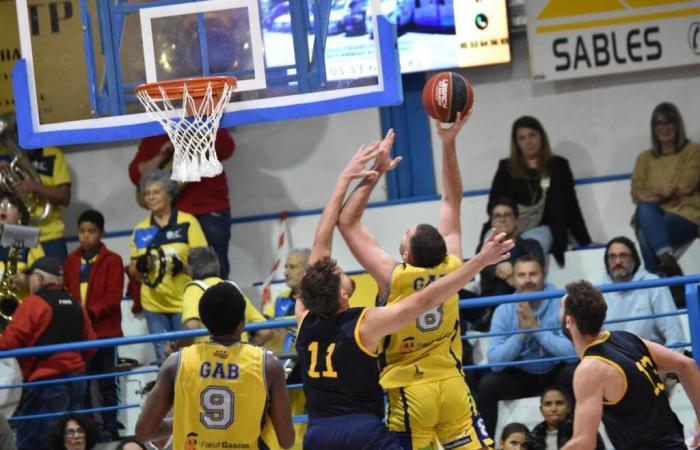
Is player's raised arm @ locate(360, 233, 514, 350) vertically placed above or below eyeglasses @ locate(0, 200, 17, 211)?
below

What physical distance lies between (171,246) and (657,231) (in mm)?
3952

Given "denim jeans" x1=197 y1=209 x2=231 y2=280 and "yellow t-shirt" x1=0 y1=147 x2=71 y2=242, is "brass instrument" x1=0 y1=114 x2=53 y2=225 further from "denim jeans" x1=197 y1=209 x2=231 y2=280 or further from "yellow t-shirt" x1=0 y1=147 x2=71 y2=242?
"denim jeans" x1=197 y1=209 x2=231 y2=280

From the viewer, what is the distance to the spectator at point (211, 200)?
36.3 ft

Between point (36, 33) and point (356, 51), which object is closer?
point (36, 33)

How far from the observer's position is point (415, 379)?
7.06 meters

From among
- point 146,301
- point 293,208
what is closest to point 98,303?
point 146,301

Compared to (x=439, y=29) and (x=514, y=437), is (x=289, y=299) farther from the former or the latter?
(x=439, y=29)

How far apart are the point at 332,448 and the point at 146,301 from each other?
4410 mm

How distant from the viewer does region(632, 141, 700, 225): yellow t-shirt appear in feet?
35.3

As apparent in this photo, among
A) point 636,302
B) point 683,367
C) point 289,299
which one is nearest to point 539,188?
point 636,302

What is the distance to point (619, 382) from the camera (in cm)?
617

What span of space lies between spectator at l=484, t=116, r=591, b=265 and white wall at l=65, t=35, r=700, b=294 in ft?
2.01

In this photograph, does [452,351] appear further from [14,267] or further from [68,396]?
[14,267]

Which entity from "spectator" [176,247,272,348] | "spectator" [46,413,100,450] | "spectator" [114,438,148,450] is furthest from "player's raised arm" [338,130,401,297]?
"spectator" [46,413,100,450]
